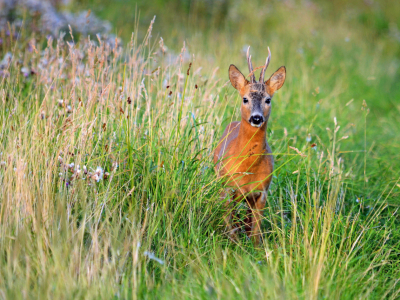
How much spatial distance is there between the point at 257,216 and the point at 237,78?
1.18 m

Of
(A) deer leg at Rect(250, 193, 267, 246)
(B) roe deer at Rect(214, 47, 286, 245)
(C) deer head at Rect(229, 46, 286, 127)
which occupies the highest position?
(C) deer head at Rect(229, 46, 286, 127)

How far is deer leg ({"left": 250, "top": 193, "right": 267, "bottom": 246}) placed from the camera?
12.2 ft

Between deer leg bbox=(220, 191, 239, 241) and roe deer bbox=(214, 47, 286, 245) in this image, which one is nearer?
deer leg bbox=(220, 191, 239, 241)

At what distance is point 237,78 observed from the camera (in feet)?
14.0

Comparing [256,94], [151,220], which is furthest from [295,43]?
[151,220]

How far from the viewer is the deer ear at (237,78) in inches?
166

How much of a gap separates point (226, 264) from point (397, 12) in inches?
532

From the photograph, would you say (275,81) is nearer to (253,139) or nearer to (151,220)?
(253,139)

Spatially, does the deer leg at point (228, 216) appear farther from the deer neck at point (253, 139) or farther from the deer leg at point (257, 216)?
the deer neck at point (253, 139)

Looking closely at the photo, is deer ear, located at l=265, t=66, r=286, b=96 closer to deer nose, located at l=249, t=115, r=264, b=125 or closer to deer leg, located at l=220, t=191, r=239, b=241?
deer nose, located at l=249, t=115, r=264, b=125

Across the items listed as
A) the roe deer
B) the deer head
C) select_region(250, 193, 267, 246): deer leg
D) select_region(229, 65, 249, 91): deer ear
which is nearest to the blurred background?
select_region(229, 65, 249, 91): deer ear

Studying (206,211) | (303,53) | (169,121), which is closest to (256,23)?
(303,53)

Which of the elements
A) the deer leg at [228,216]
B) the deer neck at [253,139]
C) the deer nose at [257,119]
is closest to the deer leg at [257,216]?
the deer leg at [228,216]

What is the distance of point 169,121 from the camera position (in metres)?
4.17
